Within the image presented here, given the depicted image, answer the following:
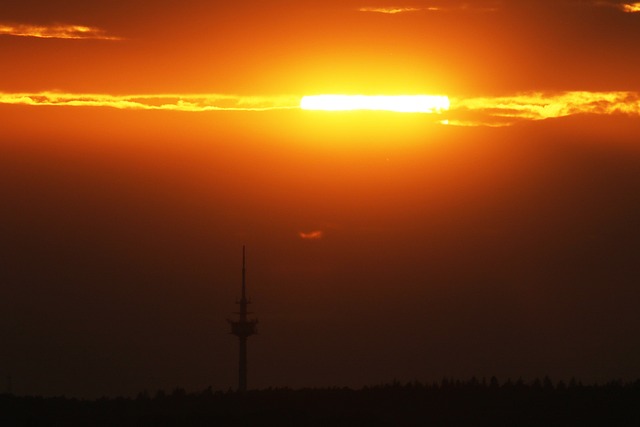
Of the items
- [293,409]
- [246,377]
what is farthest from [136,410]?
[246,377]

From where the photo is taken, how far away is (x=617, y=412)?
95625 millimetres

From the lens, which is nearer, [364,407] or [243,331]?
[364,407]

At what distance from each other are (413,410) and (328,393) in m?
6.60

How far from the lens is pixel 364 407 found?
9819 cm

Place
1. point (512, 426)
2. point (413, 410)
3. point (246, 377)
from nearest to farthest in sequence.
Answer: point (512, 426)
point (413, 410)
point (246, 377)

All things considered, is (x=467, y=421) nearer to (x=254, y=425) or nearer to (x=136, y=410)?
(x=254, y=425)

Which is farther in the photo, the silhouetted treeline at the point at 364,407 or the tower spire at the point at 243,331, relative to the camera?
the tower spire at the point at 243,331

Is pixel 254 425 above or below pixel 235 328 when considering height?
below

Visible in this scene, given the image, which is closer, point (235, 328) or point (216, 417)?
point (216, 417)

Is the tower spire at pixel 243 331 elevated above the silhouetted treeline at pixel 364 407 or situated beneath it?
elevated above

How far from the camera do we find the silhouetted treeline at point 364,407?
307ft

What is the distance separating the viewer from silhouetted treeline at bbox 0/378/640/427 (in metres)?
93.5

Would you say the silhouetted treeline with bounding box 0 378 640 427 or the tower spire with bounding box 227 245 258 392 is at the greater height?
the tower spire with bounding box 227 245 258 392

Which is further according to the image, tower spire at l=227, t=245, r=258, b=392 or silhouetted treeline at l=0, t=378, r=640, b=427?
tower spire at l=227, t=245, r=258, b=392
